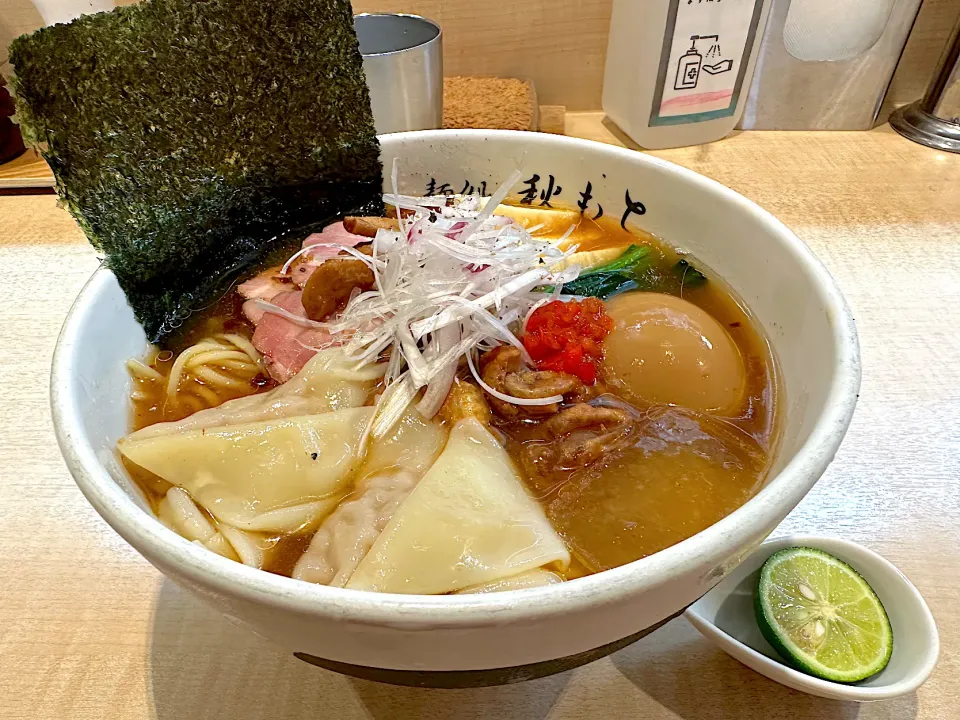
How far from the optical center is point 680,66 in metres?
2.03

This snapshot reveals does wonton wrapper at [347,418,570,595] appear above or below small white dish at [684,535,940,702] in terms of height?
above

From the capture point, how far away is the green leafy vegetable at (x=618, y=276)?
1342 millimetres

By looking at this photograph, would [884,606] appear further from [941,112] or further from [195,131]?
[941,112]

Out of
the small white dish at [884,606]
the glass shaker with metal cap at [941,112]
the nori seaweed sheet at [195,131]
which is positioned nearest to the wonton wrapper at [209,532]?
the nori seaweed sheet at [195,131]

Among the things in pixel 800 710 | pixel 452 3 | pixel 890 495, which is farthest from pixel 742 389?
pixel 452 3

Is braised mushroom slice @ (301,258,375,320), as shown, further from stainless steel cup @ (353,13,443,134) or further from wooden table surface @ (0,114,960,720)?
stainless steel cup @ (353,13,443,134)

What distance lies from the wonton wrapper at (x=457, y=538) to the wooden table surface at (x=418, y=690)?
257 millimetres

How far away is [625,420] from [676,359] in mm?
164

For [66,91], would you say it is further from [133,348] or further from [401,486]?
[401,486]

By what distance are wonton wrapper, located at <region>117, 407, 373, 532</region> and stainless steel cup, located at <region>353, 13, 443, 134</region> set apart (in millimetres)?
1177

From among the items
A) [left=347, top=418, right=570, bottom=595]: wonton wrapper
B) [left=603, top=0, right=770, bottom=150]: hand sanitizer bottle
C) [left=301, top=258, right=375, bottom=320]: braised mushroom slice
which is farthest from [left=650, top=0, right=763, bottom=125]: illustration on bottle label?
[left=347, top=418, right=570, bottom=595]: wonton wrapper

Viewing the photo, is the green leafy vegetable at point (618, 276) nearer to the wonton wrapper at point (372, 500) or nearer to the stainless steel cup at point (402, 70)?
the wonton wrapper at point (372, 500)

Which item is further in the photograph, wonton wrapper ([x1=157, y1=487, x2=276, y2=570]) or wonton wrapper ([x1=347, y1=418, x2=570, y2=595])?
wonton wrapper ([x1=157, y1=487, x2=276, y2=570])

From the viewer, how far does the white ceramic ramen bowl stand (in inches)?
24.0
